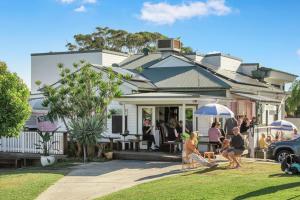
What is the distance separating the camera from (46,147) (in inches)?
826

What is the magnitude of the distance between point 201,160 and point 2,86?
26.1ft

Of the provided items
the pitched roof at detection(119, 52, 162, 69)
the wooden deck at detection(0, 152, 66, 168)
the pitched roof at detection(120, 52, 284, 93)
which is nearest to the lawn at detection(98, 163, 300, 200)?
the wooden deck at detection(0, 152, 66, 168)

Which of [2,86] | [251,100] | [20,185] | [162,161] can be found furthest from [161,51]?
[20,185]

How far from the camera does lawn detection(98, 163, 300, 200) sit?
480 inches

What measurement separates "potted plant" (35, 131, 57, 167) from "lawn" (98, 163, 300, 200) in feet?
21.2

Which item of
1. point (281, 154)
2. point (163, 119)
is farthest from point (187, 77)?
point (281, 154)

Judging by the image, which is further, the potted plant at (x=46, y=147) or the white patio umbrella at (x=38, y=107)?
the white patio umbrella at (x=38, y=107)

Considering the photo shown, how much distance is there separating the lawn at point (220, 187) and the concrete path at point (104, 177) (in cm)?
83

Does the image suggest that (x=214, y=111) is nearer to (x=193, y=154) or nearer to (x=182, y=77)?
(x=193, y=154)

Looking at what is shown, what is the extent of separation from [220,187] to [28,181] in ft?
20.6

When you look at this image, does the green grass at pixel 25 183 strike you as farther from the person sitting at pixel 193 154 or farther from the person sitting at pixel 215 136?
the person sitting at pixel 215 136

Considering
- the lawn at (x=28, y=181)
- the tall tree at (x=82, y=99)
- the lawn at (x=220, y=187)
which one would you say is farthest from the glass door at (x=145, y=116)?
the lawn at (x=220, y=187)

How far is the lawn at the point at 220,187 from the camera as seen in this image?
12195mm

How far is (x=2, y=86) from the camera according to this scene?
1870cm
